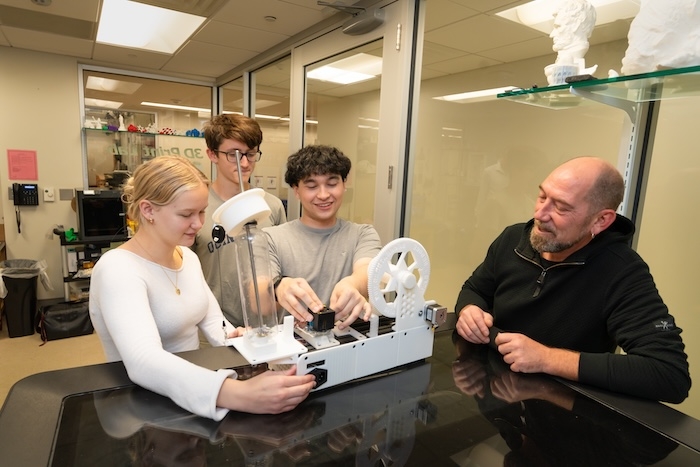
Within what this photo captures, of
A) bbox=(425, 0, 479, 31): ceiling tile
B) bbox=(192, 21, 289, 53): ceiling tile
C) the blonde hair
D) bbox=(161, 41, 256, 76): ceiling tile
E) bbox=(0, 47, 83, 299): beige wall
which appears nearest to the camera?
the blonde hair

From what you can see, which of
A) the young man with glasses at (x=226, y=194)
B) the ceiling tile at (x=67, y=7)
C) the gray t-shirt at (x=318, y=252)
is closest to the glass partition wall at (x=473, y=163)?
the gray t-shirt at (x=318, y=252)

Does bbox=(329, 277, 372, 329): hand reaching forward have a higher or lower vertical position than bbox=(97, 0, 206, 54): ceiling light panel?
lower

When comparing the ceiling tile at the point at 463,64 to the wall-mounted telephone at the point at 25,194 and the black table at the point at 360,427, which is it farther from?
the wall-mounted telephone at the point at 25,194

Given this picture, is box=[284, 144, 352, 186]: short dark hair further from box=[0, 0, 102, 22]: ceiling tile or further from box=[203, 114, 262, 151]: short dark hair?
box=[0, 0, 102, 22]: ceiling tile

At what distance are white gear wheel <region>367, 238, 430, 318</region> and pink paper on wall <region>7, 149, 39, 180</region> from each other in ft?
13.3

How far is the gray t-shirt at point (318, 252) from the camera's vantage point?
146 centimetres

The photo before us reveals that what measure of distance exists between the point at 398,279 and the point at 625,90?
0.82 m

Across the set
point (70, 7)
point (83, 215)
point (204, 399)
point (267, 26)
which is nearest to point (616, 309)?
point (204, 399)

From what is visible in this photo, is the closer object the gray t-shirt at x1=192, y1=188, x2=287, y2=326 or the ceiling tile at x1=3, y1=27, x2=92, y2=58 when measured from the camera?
the gray t-shirt at x1=192, y1=188, x2=287, y2=326

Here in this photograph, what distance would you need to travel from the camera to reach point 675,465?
0.70 m

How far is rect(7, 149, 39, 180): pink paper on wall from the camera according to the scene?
3660 millimetres

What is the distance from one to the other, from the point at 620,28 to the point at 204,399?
6.15 ft

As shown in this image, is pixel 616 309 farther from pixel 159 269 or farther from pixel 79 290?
pixel 79 290

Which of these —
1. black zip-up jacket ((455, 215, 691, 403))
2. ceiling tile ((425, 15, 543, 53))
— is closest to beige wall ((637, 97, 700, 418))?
black zip-up jacket ((455, 215, 691, 403))
